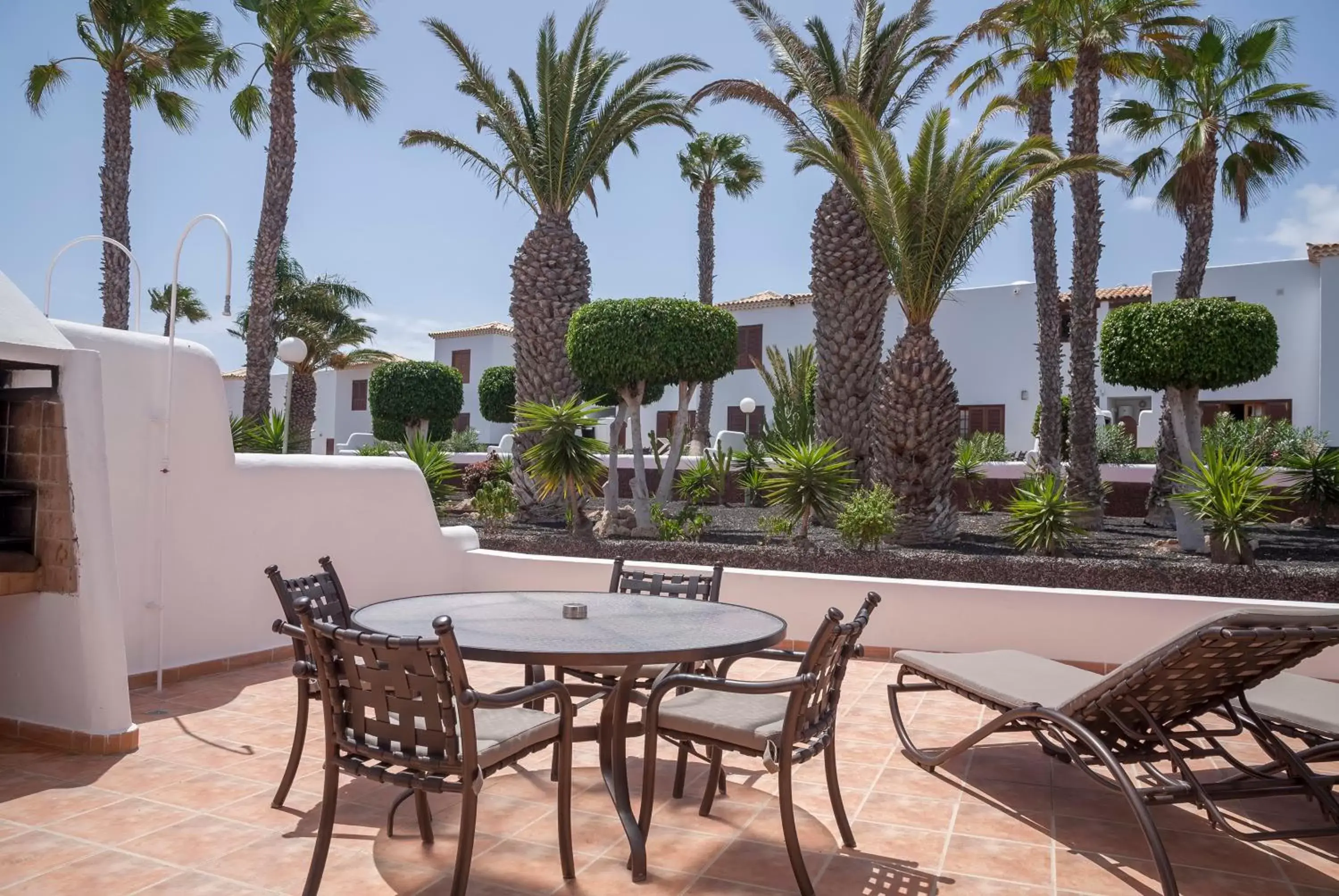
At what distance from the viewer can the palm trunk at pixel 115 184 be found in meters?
15.2

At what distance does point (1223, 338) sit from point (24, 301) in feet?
32.2

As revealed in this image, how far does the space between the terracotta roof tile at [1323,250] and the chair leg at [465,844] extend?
77.9 feet

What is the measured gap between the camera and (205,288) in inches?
1139

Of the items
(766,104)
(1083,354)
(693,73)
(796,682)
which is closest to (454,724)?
(796,682)

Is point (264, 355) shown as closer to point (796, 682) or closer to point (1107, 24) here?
point (1107, 24)

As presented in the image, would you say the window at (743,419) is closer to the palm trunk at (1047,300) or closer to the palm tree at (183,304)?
the palm trunk at (1047,300)

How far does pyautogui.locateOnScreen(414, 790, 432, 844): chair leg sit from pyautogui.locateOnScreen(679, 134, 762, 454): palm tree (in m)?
21.3

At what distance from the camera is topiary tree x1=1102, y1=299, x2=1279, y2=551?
902 cm

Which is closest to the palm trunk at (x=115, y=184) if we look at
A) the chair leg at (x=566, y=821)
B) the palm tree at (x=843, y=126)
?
the palm tree at (x=843, y=126)

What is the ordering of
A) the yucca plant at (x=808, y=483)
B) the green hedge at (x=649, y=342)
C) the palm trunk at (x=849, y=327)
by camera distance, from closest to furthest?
the yucca plant at (x=808, y=483), the green hedge at (x=649, y=342), the palm trunk at (x=849, y=327)

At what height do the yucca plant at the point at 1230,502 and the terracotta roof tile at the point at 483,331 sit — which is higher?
the terracotta roof tile at the point at 483,331

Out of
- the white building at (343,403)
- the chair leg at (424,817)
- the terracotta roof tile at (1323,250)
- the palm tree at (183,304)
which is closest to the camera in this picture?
the chair leg at (424,817)

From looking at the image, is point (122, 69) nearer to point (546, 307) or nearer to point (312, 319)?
point (546, 307)

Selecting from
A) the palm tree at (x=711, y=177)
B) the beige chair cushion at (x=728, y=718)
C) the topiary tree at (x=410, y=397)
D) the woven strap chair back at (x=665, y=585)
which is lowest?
the beige chair cushion at (x=728, y=718)
